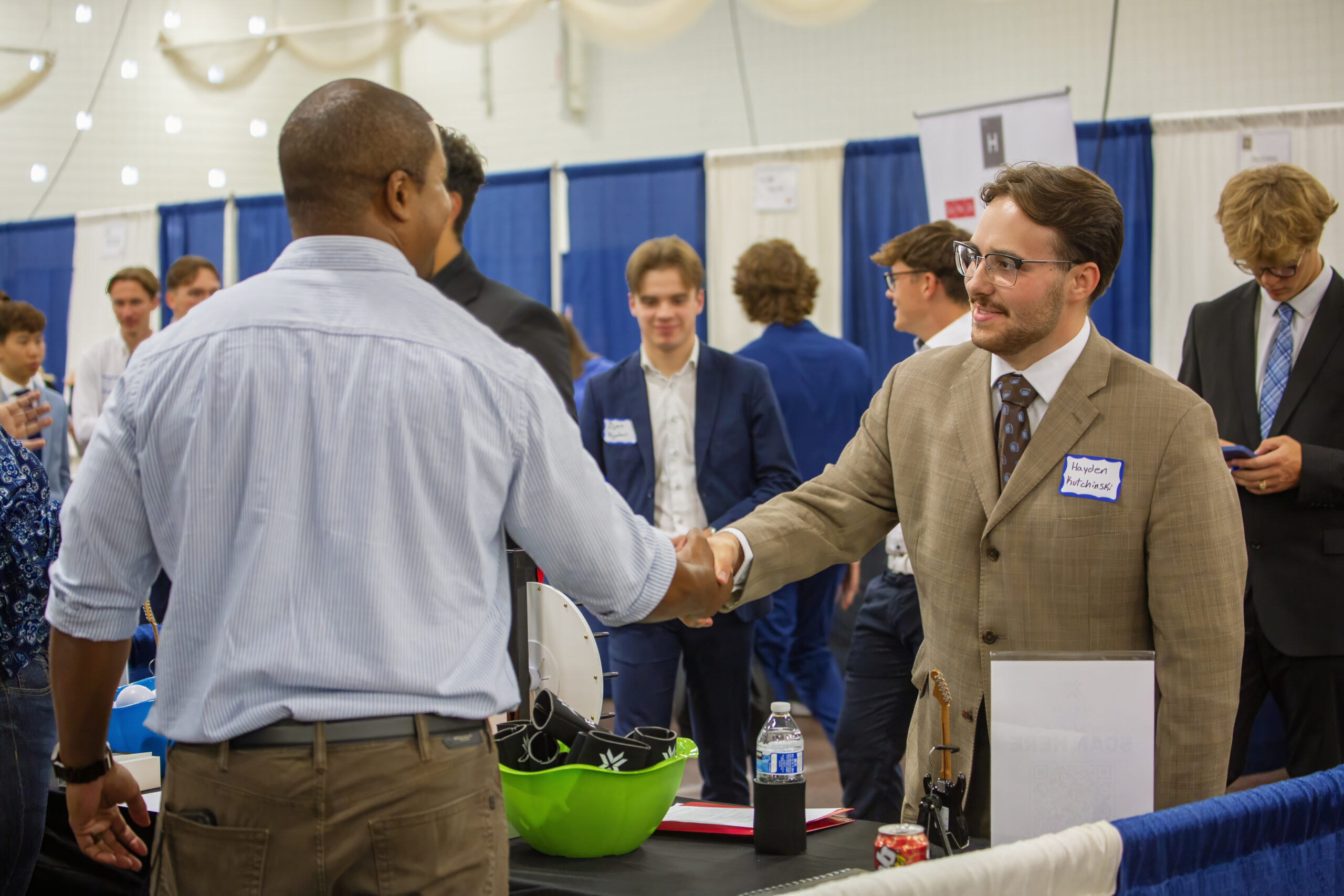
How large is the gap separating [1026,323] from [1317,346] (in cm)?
146

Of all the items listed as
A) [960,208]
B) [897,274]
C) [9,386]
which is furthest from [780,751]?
[9,386]

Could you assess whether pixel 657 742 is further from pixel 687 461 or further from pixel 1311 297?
pixel 1311 297

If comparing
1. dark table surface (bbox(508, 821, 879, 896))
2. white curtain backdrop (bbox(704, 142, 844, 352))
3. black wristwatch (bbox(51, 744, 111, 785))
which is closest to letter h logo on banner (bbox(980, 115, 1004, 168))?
white curtain backdrop (bbox(704, 142, 844, 352))

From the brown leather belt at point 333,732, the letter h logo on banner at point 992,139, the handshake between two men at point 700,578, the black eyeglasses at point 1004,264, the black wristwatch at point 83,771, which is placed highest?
the letter h logo on banner at point 992,139

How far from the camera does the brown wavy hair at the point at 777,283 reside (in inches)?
170

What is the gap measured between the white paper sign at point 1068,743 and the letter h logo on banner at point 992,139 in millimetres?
3999

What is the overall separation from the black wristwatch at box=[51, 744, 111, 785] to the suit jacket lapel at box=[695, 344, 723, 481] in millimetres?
2019

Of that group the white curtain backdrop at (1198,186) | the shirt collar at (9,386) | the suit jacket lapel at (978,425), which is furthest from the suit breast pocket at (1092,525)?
the shirt collar at (9,386)

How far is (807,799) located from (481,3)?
5013mm

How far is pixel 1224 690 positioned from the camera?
172cm

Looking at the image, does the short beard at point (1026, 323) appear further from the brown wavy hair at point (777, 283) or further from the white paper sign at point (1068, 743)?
the brown wavy hair at point (777, 283)

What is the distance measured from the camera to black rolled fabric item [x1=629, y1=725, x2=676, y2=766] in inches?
70.3

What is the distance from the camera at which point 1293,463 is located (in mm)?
2762

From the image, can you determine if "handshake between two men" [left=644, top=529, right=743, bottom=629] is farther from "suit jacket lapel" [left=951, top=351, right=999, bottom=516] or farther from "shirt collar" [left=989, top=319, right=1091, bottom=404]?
"shirt collar" [left=989, top=319, right=1091, bottom=404]
